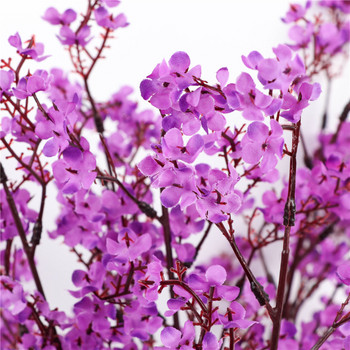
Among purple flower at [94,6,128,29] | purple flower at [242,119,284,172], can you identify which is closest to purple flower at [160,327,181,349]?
purple flower at [242,119,284,172]

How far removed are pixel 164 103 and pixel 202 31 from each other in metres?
0.54

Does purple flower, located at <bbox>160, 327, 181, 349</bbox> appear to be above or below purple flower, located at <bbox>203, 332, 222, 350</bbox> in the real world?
above

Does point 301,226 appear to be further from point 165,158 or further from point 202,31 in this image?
point 202,31

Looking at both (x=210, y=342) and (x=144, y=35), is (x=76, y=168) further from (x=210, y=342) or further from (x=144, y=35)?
(x=144, y=35)

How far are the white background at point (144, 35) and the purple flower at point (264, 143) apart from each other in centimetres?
42

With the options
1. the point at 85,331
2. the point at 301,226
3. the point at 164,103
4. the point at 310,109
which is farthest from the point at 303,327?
the point at 310,109

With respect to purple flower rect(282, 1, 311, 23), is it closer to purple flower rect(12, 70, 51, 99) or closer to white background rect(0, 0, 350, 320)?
white background rect(0, 0, 350, 320)

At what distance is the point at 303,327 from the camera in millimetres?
639

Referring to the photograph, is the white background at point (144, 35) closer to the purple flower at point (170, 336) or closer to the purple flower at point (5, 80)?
the purple flower at point (5, 80)

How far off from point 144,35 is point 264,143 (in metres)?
0.57

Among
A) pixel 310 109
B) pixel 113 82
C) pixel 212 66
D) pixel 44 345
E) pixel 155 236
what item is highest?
pixel 310 109

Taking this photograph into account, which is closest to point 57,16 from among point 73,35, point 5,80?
point 73,35

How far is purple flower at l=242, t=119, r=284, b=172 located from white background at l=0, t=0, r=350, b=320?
0.42m

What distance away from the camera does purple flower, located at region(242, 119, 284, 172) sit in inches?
12.9
